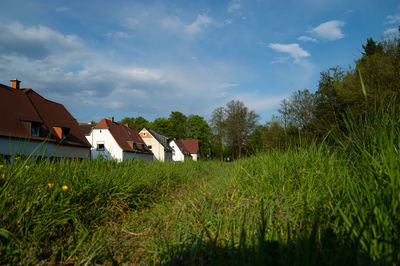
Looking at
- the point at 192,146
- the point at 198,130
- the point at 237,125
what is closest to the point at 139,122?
the point at 198,130

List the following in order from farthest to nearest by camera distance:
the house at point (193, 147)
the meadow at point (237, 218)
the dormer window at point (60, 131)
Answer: the house at point (193, 147) < the dormer window at point (60, 131) < the meadow at point (237, 218)

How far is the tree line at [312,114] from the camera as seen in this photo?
510 cm

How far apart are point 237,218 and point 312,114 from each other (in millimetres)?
18687

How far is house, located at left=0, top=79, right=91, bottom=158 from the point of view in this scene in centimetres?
1608

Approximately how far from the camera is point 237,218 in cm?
219

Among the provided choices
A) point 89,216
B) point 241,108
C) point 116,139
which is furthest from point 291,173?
point 241,108

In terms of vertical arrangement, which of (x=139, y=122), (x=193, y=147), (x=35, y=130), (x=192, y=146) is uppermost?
(x=139, y=122)

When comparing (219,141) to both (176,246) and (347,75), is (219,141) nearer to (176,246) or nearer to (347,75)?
(347,75)

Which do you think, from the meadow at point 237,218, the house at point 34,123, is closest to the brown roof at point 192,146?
the house at point 34,123

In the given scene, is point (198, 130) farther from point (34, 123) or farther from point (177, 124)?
point (34, 123)

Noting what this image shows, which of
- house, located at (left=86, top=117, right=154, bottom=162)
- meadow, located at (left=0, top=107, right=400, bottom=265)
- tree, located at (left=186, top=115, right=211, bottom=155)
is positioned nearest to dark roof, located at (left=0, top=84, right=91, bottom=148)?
house, located at (left=86, top=117, right=154, bottom=162)

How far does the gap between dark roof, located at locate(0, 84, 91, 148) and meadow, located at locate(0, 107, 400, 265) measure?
42.7 feet

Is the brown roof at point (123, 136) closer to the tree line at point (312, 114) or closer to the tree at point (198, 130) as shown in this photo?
the tree line at point (312, 114)

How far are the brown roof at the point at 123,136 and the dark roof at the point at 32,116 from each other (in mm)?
6845
